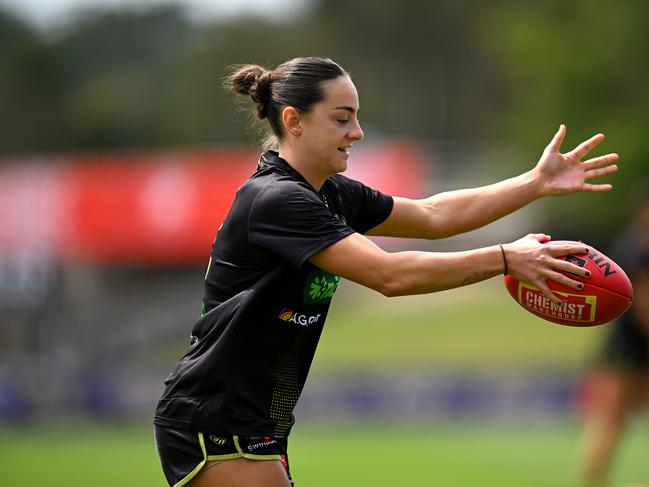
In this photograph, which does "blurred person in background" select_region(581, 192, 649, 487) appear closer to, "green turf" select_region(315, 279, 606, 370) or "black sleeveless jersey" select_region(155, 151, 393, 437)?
"black sleeveless jersey" select_region(155, 151, 393, 437)

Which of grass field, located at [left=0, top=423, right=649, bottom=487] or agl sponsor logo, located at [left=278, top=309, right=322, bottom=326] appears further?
grass field, located at [left=0, top=423, right=649, bottom=487]

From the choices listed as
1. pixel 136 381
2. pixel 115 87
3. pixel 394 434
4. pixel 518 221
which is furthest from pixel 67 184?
pixel 115 87

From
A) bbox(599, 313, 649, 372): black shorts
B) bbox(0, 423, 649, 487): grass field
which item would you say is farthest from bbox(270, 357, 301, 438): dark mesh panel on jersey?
bbox(0, 423, 649, 487): grass field

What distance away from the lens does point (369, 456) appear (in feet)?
43.8

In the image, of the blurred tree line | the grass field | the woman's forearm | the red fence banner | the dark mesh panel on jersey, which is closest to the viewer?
the dark mesh panel on jersey

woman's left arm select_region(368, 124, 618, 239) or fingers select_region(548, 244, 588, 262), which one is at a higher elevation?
woman's left arm select_region(368, 124, 618, 239)

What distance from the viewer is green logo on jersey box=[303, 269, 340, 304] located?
461 cm

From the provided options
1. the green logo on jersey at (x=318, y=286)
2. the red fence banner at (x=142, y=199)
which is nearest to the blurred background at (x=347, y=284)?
the red fence banner at (x=142, y=199)

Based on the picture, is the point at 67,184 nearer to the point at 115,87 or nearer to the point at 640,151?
the point at 640,151

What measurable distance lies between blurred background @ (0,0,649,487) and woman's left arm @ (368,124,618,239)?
0.86 m

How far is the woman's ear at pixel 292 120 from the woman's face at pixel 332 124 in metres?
0.02

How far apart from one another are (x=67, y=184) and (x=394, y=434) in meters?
12.0

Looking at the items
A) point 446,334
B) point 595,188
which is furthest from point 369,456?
point 446,334

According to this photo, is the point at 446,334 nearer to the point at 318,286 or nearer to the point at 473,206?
the point at 473,206
